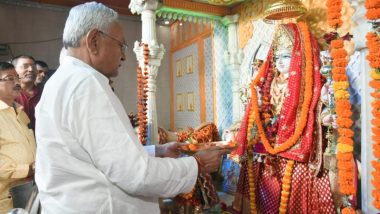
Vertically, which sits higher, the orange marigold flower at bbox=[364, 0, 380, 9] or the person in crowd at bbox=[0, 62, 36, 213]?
the orange marigold flower at bbox=[364, 0, 380, 9]

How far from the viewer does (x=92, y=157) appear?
1205 millimetres

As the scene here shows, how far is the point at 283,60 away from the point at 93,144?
102 inches

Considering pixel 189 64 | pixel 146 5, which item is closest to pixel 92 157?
pixel 146 5

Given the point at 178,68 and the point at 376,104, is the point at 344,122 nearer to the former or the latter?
the point at 376,104

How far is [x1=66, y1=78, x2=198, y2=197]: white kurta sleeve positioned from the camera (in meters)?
1.17

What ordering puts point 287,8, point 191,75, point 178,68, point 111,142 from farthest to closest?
point 178,68
point 191,75
point 287,8
point 111,142

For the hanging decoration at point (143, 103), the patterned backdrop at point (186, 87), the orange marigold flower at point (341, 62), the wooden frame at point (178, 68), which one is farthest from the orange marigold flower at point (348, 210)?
the wooden frame at point (178, 68)

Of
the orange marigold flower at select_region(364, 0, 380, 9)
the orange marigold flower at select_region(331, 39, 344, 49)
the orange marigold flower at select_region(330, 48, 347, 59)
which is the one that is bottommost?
the orange marigold flower at select_region(330, 48, 347, 59)

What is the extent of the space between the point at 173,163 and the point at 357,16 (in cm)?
198

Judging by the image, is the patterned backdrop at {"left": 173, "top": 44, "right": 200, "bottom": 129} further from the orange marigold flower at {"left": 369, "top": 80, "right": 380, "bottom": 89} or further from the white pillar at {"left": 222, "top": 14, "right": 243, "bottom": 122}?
the orange marigold flower at {"left": 369, "top": 80, "right": 380, "bottom": 89}

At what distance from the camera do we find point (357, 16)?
237cm

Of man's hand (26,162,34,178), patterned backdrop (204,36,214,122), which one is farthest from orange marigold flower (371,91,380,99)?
patterned backdrop (204,36,214,122)

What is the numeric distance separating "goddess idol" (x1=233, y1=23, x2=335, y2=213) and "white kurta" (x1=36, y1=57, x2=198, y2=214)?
79.8 inches

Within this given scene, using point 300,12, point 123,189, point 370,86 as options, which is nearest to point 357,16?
point 370,86
